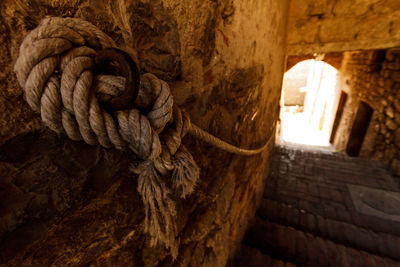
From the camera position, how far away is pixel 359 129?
15.5 feet

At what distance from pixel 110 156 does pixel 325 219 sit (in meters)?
2.32

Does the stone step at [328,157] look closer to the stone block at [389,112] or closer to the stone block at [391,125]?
the stone block at [391,125]

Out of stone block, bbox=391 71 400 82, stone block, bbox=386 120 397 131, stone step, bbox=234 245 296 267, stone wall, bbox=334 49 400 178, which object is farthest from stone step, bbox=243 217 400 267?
stone block, bbox=391 71 400 82

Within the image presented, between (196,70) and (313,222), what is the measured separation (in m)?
2.11

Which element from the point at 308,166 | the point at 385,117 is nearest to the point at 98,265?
the point at 308,166

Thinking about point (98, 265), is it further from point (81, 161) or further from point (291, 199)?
point (291, 199)

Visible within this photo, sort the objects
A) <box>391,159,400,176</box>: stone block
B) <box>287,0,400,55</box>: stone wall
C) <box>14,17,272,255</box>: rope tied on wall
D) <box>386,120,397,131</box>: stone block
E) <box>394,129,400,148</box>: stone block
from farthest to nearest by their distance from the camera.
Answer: <box>386,120,397,131</box>: stone block, <box>394,129,400,148</box>: stone block, <box>391,159,400,176</box>: stone block, <box>287,0,400,55</box>: stone wall, <box>14,17,272,255</box>: rope tied on wall

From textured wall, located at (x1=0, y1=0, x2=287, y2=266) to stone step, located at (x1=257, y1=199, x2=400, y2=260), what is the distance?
1.43 meters

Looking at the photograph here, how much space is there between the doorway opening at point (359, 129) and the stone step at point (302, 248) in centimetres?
415

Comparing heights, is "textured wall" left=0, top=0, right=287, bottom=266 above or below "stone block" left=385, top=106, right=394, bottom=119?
above

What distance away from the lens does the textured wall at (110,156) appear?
0.37 m

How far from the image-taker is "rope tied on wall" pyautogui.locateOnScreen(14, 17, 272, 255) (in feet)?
1.07

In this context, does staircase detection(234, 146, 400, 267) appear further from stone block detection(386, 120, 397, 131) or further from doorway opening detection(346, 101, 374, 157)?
doorway opening detection(346, 101, 374, 157)

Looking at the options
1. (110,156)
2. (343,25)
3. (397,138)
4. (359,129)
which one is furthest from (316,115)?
(110,156)
